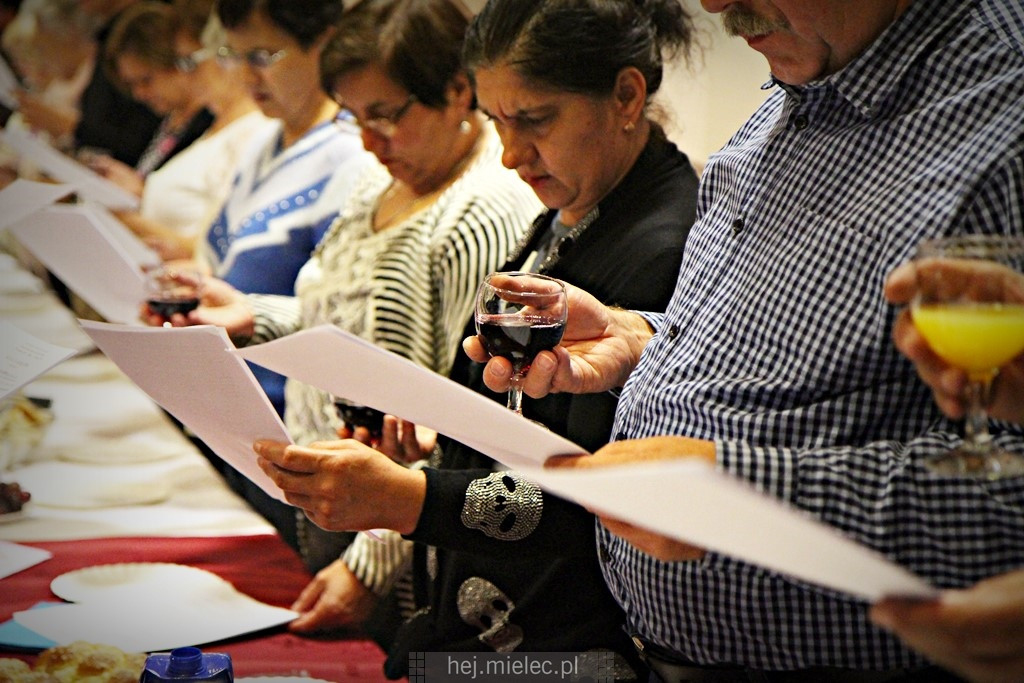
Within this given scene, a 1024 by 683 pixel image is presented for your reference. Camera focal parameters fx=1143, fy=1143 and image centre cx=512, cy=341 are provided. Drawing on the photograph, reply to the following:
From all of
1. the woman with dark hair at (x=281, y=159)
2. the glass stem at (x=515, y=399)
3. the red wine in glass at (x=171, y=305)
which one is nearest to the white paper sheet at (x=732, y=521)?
the glass stem at (x=515, y=399)

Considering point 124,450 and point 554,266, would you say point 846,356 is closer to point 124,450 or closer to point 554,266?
point 554,266

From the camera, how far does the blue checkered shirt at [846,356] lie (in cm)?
107

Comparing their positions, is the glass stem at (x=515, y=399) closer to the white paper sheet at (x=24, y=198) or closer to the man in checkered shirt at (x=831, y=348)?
the man in checkered shirt at (x=831, y=348)

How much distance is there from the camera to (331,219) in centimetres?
288

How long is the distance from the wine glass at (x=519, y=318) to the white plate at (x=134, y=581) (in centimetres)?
77

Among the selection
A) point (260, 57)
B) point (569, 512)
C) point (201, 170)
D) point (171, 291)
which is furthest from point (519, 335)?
point (201, 170)

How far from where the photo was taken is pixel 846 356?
3.74ft

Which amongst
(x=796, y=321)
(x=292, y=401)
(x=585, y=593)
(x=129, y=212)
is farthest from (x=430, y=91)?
(x=129, y=212)

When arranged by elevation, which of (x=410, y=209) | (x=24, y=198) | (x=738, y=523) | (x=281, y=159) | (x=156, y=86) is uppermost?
(x=738, y=523)

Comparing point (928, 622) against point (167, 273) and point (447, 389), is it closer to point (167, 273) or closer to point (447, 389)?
point (447, 389)

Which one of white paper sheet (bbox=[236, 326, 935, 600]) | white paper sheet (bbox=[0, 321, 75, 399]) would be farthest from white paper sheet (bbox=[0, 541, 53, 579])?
white paper sheet (bbox=[236, 326, 935, 600])

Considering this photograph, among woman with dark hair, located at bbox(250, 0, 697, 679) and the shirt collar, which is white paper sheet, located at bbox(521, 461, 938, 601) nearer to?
the shirt collar

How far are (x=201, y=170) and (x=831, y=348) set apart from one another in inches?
143

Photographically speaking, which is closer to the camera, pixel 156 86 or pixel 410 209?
pixel 410 209
